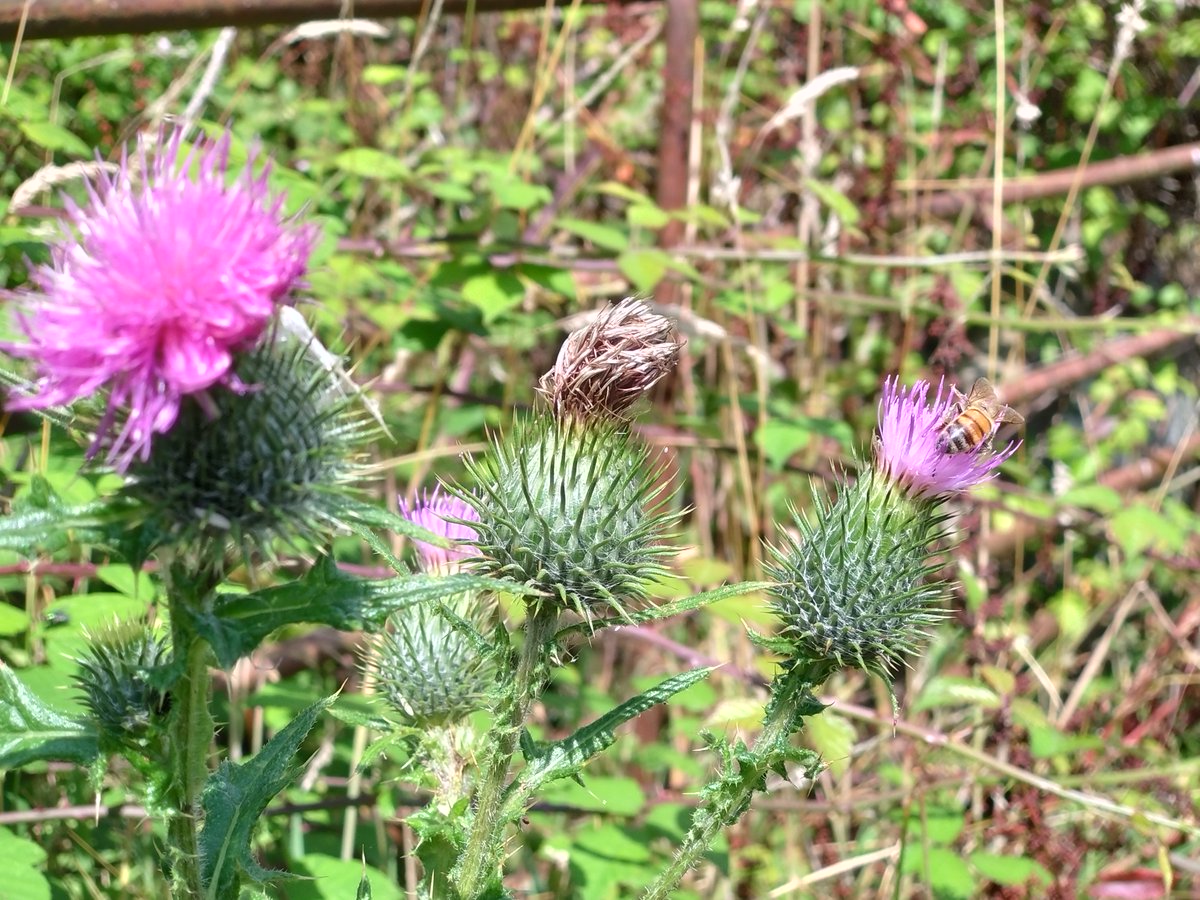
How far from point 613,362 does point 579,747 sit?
732 mm

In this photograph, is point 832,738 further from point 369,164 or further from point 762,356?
point 369,164

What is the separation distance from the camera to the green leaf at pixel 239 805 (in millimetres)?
1750

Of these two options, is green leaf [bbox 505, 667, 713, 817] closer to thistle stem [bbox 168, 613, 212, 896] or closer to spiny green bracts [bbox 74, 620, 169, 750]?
thistle stem [bbox 168, 613, 212, 896]

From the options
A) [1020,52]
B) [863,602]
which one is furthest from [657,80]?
[863,602]

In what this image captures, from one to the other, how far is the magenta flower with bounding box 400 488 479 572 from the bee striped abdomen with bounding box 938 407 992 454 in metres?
1.03

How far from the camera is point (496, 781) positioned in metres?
1.97

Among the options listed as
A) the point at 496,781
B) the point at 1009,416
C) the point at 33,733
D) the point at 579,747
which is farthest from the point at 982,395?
the point at 33,733

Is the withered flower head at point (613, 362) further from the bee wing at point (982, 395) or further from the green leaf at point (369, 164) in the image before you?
the green leaf at point (369, 164)

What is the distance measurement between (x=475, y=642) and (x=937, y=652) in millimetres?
3687

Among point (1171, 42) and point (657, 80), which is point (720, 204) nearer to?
point (657, 80)

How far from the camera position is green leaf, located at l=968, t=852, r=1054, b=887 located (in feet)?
11.7

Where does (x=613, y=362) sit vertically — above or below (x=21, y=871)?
above

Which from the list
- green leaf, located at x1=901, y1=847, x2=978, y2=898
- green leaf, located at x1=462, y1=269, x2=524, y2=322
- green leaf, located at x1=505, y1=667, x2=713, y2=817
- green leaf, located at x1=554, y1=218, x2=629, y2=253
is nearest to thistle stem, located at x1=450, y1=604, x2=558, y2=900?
green leaf, located at x1=505, y1=667, x2=713, y2=817

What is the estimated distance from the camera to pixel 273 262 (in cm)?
156
